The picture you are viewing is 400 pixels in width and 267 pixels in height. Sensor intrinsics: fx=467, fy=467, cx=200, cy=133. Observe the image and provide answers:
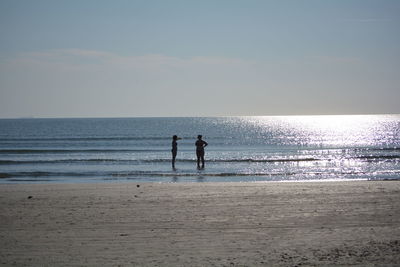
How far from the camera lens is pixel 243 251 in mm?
7312

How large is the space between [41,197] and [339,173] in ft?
47.8

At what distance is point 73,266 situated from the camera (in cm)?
666

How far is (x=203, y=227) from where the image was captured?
9039mm

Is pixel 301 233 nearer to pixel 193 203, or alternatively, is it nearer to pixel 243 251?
pixel 243 251

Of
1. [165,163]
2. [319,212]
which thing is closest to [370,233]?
[319,212]

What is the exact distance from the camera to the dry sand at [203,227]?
277 inches

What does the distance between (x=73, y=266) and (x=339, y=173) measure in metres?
18.1

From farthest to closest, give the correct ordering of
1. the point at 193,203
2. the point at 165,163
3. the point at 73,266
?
the point at 165,163 < the point at 193,203 < the point at 73,266

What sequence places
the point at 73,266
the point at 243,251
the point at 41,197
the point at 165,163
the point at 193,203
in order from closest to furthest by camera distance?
the point at 73,266 < the point at 243,251 < the point at 193,203 < the point at 41,197 < the point at 165,163

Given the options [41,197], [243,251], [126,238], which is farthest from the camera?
[41,197]

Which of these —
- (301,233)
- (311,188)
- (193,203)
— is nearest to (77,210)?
(193,203)

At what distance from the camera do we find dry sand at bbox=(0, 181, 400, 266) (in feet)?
23.1

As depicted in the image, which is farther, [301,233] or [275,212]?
[275,212]

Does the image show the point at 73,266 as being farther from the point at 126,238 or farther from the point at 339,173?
the point at 339,173
